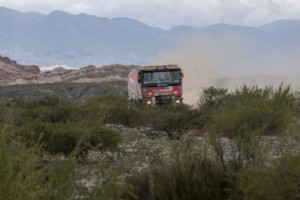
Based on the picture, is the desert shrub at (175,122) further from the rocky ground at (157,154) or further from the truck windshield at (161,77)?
the truck windshield at (161,77)

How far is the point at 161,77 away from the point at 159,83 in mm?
455

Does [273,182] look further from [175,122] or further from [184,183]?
[175,122]

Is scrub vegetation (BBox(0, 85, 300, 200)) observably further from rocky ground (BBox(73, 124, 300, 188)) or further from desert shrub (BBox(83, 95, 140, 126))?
desert shrub (BBox(83, 95, 140, 126))

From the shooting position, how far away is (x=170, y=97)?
1304 inches

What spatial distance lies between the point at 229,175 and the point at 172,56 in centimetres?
11348

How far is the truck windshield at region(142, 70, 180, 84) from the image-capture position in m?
33.6

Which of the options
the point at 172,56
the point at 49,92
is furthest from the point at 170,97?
the point at 172,56

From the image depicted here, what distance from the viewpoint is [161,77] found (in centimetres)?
3378

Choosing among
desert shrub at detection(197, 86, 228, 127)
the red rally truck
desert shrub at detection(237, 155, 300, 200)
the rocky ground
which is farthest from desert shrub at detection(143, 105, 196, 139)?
desert shrub at detection(237, 155, 300, 200)

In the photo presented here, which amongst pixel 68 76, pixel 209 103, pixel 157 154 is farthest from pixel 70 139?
pixel 68 76

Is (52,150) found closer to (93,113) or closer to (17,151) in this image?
(17,151)

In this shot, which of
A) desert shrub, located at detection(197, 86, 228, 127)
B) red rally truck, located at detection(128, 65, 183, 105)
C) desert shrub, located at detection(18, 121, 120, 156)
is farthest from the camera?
red rally truck, located at detection(128, 65, 183, 105)

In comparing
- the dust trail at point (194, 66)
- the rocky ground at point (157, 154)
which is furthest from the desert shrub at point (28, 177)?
the dust trail at point (194, 66)

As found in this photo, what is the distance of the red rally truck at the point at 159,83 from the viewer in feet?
109
